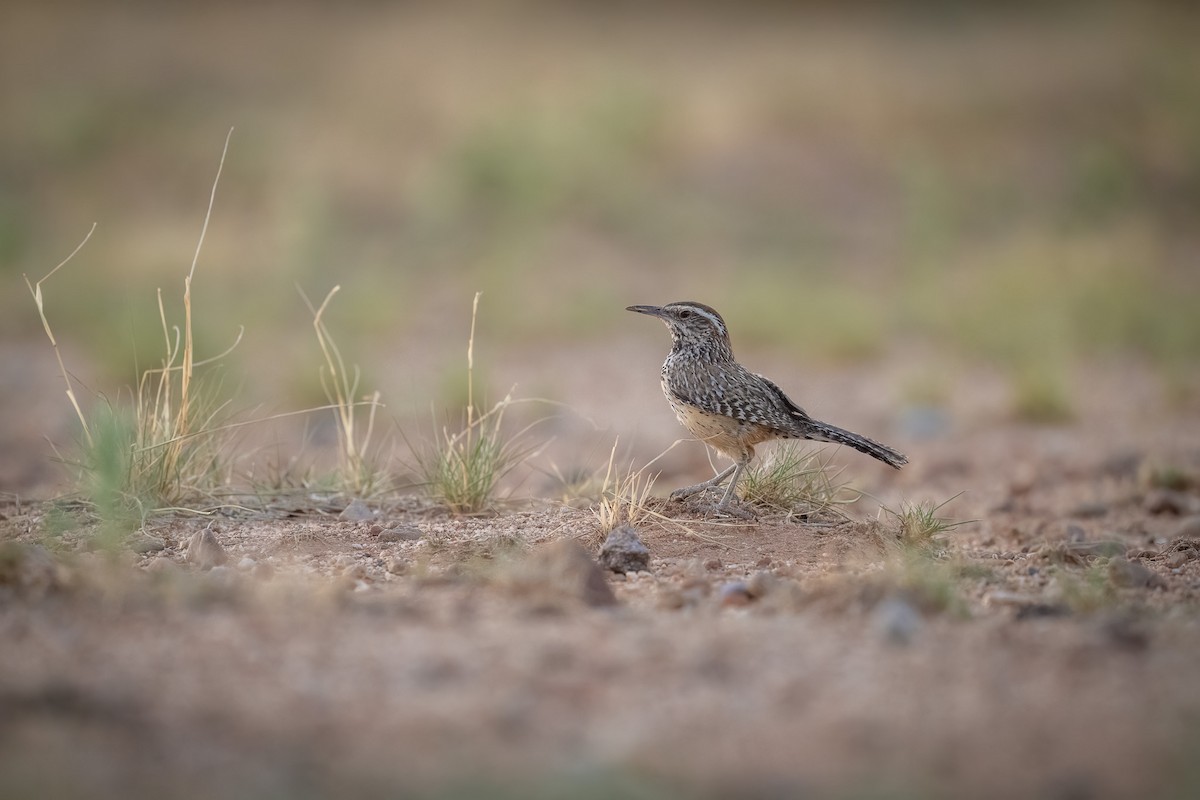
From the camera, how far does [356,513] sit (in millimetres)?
6105

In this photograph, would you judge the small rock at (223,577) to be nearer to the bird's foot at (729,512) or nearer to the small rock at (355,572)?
the small rock at (355,572)

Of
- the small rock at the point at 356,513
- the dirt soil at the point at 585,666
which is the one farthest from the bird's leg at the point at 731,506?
the small rock at the point at 356,513

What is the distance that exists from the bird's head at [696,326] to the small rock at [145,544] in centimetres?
265

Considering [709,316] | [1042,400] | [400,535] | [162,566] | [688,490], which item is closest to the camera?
[162,566]

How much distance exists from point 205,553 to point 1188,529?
17.1ft

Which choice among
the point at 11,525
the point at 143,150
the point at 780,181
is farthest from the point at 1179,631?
the point at 143,150

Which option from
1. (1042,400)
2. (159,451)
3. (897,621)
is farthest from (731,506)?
(1042,400)

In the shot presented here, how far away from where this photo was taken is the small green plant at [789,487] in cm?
614

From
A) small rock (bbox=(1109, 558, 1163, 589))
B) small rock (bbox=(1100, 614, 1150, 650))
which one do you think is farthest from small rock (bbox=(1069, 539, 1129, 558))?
small rock (bbox=(1100, 614, 1150, 650))

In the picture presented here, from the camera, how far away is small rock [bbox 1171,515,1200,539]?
655 centimetres

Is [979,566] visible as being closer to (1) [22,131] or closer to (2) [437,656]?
(2) [437,656]

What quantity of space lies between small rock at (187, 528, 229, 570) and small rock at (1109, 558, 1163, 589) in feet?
12.4

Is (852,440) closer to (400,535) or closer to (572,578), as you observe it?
(572,578)

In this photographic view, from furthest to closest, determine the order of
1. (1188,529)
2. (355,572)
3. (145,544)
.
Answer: (1188,529) < (145,544) < (355,572)
